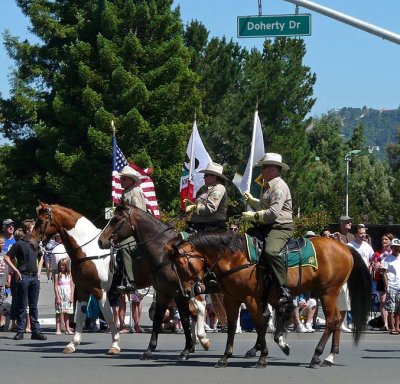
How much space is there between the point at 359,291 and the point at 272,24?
5.15m

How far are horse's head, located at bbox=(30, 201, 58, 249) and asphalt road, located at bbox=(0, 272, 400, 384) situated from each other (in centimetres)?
189

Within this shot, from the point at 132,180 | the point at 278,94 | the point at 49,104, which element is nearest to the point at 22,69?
the point at 49,104

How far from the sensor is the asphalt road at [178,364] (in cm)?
1386

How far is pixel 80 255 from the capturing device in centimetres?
1761

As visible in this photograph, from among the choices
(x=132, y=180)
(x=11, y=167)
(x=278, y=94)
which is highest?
(x=278, y=94)

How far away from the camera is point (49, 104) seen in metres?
53.2

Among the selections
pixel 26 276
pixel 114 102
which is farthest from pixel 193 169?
pixel 114 102

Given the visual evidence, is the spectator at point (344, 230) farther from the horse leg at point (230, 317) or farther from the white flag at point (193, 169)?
the horse leg at point (230, 317)

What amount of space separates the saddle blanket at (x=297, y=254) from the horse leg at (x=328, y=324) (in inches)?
22.1

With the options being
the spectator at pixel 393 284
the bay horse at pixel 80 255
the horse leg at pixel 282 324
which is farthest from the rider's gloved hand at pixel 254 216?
the spectator at pixel 393 284

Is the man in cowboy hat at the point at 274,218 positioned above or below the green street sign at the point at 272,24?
below

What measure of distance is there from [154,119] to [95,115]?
3.91 metres

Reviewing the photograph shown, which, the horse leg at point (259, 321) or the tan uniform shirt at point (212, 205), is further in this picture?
the tan uniform shirt at point (212, 205)

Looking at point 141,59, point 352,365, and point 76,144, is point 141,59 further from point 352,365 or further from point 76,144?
point 352,365
